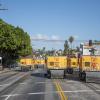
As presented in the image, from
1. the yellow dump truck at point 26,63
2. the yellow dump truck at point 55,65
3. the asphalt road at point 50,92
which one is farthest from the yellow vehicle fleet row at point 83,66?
the yellow dump truck at point 26,63

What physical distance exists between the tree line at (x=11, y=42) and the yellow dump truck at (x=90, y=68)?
45.9m

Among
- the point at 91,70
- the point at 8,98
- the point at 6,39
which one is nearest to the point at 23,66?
the point at 6,39

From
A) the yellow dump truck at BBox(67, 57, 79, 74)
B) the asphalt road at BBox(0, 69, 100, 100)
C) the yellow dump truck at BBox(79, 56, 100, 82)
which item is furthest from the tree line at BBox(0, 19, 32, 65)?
the asphalt road at BBox(0, 69, 100, 100)

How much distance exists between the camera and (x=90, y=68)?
43.5m

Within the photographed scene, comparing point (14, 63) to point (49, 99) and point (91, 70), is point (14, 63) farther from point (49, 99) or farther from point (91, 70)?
point (49, 99)

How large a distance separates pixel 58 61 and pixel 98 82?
8632 mm

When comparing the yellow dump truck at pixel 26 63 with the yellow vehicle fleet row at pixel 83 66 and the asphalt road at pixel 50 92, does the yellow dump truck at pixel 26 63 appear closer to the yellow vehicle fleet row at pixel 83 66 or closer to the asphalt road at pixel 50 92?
the yellow vehicle fleet row at pixel 83 66

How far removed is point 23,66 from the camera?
89.1 metres

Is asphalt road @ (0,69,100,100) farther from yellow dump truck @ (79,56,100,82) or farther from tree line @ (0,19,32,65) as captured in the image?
tree line @ (0,19,32,65)

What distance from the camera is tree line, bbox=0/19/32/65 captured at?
91.7 meters

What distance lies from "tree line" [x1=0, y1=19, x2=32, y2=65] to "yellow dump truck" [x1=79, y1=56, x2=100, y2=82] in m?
45.9

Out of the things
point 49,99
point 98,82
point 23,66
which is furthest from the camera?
point 23,66

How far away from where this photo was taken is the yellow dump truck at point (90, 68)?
42.2 meters

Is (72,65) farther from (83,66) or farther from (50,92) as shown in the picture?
(50,92)
